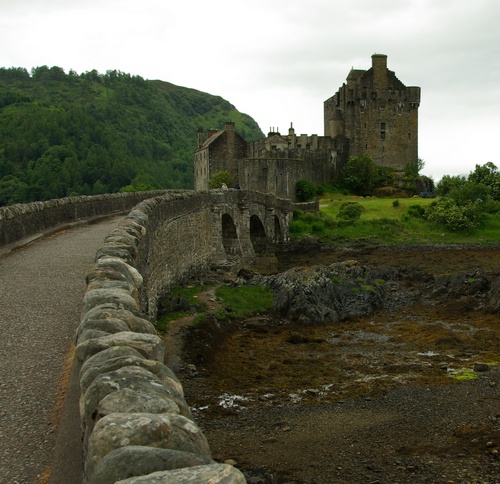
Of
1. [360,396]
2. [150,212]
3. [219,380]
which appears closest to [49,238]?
[150,212]

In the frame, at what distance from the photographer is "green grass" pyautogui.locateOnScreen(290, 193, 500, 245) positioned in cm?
4269

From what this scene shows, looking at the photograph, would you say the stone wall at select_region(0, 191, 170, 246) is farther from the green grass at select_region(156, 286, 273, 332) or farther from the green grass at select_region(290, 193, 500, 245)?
the green grass at select_region(290, 193, 500, 245)

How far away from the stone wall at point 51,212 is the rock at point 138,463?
11.5 m

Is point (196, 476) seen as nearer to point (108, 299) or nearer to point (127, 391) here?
point (127, 391)

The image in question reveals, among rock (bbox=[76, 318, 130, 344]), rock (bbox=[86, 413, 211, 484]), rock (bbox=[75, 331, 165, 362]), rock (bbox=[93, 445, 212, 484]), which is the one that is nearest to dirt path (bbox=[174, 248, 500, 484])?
rock (bbox=[76, 318, 130, 344])

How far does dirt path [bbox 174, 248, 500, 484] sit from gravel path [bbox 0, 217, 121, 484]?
368 cm

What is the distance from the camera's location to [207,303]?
2339 centimetres

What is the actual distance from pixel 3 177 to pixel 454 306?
209ft

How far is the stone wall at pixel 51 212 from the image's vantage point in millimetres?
14938

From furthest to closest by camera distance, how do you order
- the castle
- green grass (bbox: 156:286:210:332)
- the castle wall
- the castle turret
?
1. the castle turret
2. the castle
3. the castle wall
4. green grass (bbox: 156:286:210:332)

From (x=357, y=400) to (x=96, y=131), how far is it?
94.0 meters

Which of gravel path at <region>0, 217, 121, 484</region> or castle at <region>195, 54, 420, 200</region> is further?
castle at <region>195, 54, 420, 200</region>

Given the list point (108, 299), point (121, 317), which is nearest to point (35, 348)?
point (108, 299)

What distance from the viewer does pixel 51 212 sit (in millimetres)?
18406
